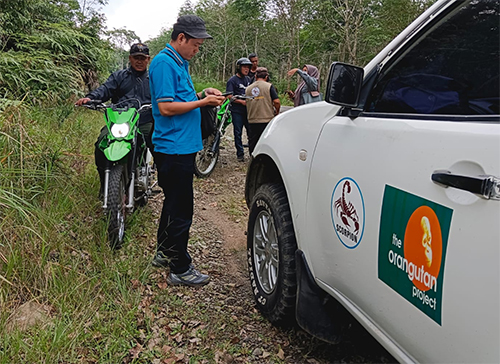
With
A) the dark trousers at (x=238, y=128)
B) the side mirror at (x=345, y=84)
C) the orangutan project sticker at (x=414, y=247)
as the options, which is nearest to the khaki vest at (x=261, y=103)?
the dark trousers at (x=238, y=128)

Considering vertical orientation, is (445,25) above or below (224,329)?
above

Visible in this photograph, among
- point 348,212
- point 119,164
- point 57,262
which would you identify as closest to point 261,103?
point 119,164

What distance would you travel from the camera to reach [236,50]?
3584cm

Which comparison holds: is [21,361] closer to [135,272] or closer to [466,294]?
[135,272]

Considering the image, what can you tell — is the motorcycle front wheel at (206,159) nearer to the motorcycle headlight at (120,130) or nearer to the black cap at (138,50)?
the black cap at (138,50)

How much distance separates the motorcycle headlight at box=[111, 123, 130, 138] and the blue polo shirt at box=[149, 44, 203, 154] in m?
0.74

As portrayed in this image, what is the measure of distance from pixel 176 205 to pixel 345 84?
→ 170 cm

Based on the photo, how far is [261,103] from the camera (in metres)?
6.96

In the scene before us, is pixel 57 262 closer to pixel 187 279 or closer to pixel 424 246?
pixel 187 279

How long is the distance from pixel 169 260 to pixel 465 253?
2.54 m

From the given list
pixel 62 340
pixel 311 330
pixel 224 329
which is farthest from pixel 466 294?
pixel 62 340

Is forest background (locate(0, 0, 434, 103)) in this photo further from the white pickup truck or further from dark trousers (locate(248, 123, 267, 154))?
the white pickup truck

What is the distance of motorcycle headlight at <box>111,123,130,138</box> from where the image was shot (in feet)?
12.0

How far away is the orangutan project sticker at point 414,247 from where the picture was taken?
4.23ft
